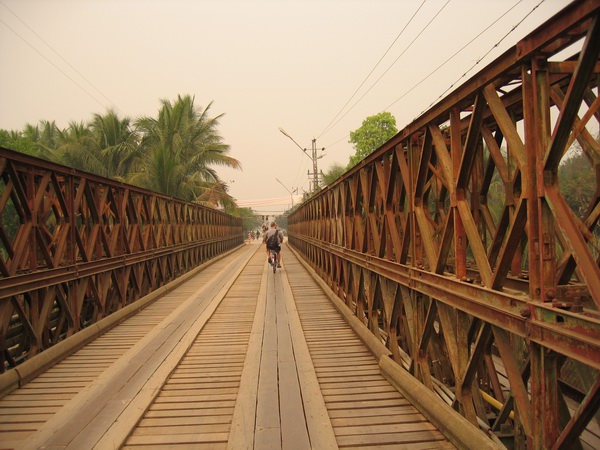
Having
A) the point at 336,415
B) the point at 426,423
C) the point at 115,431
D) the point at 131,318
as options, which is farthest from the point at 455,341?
the point at 131,318

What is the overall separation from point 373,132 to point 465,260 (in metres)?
32.3

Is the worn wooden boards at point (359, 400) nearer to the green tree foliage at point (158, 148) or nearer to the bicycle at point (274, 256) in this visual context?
the bicycle at point (274, 256)

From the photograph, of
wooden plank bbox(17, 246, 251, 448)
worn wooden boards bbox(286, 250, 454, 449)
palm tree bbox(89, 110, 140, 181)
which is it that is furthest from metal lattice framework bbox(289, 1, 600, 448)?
palm tree bbox(89, 110, 140, 181)

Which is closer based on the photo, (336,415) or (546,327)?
(546,327)

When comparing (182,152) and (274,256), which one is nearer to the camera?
(274,256)

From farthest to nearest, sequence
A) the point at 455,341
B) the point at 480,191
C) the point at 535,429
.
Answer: the point at 480,191
the point at 455,341
the point at 535,429

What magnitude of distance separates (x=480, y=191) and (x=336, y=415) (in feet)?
10.1

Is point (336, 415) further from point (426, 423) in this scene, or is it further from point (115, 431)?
point (115, 431)

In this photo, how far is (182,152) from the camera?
2670cm

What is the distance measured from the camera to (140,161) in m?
26.8

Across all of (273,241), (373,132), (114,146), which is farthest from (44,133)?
(273,241)

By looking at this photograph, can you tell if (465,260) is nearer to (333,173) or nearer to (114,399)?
(114,399)

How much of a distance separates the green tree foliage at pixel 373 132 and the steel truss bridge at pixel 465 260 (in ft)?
83.4

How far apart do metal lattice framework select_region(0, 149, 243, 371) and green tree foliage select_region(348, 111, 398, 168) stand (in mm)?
23735
